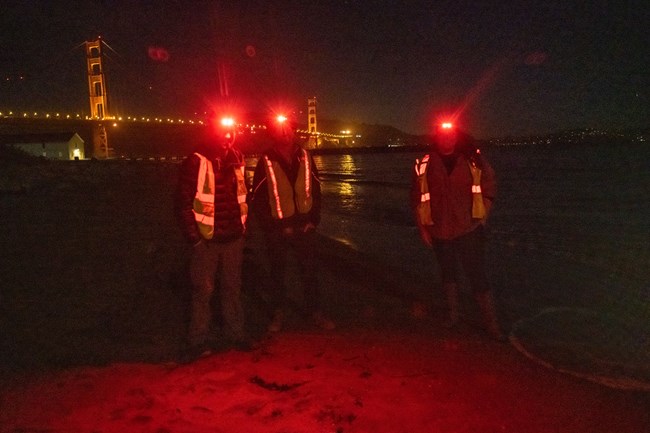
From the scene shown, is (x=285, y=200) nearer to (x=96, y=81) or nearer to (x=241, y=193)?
(x=241, y=193)

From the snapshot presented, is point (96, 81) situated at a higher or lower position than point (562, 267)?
higher

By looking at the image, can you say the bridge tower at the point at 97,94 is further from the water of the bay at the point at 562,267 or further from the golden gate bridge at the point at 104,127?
the water of the bay at the point at 562,267

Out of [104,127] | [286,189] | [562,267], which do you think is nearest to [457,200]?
[286,189]

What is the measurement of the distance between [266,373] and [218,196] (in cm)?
128

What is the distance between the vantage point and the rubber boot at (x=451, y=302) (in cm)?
493

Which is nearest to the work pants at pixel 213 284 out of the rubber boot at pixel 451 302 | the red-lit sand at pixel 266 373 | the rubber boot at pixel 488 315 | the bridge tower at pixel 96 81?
the red-lit sand at pixel 266 373

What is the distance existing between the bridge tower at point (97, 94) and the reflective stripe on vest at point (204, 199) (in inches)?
2366

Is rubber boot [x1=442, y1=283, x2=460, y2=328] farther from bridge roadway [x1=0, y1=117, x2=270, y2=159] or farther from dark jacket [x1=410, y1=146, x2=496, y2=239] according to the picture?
bridge roadway [x1=0, y1=117, x2=270, y2=159]

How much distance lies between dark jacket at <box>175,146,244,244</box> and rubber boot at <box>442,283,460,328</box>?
1869 mm

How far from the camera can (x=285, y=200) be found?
187 inches

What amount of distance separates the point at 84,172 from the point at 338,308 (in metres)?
24.7

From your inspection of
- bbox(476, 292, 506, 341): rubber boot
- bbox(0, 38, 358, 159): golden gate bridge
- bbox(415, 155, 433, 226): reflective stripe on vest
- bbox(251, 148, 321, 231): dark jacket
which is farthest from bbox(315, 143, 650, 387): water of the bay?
bbox(0, 38, 358, 159): golden gate bridge

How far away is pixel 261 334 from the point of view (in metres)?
4.81

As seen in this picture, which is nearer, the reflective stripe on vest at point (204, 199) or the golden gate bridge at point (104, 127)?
the reflective stripe on vest at point (204, 199)
